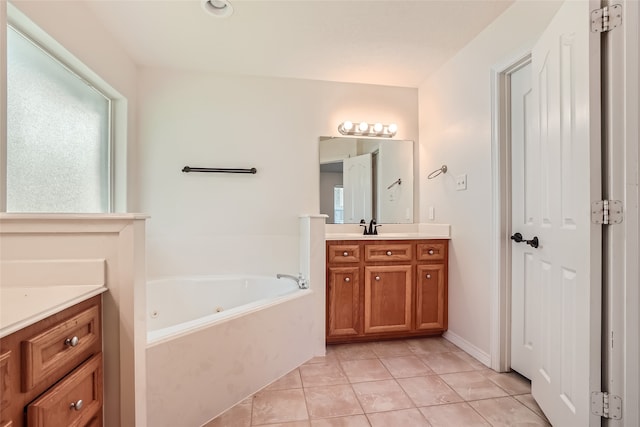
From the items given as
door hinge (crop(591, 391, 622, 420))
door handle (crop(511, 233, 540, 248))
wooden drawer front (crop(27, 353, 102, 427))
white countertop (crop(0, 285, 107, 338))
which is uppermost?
door handle (crop(511, 233, 540, 248))

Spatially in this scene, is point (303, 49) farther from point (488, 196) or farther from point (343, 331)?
point (343, 331)

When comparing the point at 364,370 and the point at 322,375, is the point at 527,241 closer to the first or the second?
the point at 364,370

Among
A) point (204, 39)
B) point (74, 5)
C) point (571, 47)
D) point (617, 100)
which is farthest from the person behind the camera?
point (204, 39)

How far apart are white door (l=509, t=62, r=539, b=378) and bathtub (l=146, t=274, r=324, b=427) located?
4.38ft

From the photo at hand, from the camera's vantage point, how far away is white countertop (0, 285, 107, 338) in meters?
0.74

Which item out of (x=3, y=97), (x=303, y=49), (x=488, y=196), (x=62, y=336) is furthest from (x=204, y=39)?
(x=488, y=196)

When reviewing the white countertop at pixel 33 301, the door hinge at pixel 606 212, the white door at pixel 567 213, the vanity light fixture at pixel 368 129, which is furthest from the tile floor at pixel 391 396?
the vanity light fixture at pixel 368 129

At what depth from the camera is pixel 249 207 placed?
2766mm

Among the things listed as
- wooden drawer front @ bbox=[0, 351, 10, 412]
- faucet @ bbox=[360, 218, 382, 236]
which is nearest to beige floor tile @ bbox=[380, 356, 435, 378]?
faucet @ bbox=[360, 218, 382, 236]

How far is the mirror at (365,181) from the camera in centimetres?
290

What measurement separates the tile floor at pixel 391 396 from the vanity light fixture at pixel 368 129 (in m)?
1.98

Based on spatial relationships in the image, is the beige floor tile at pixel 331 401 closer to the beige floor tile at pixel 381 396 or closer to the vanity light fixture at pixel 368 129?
the beige floor tile at pixel 381 396

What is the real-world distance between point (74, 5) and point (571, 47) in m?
2.57

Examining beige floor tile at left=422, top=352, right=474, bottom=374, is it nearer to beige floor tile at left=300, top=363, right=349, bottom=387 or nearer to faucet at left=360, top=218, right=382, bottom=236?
beige floor tile at left=300, top=363, right=349, bottom=387
